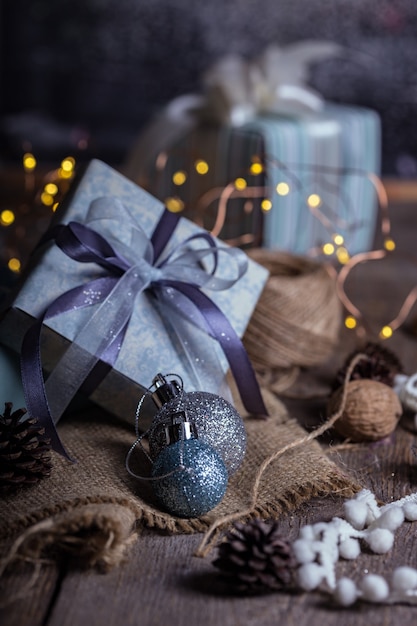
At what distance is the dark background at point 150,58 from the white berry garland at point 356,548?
216 centimetres

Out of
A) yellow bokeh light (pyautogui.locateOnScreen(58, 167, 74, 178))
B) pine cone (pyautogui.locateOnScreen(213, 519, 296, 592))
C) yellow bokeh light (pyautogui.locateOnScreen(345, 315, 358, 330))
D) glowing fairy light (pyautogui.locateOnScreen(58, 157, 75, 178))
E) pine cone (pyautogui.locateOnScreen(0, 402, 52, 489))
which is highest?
glowing fairy light (pyautogui.locateOnScreen(58, 157, 75, 178))

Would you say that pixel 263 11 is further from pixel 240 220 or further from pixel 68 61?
pixel 240 220

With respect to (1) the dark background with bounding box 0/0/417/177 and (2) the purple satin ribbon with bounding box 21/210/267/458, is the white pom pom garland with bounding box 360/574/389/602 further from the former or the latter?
(1) the dark background with bounding box 0/0/417/177

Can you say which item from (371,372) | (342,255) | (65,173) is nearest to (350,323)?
(342,255)

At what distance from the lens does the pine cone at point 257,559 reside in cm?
73

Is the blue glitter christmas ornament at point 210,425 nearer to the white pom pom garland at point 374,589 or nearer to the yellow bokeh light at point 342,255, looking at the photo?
the white pom pom garland at point 374,589

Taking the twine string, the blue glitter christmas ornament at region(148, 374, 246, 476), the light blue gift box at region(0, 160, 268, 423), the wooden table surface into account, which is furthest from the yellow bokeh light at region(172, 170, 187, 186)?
the wooden table surface

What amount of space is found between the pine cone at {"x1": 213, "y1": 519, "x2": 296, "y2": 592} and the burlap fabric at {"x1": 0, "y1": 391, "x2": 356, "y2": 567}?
0.35ft

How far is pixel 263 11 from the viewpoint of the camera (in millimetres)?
2855

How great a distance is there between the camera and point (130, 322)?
3.38 ft

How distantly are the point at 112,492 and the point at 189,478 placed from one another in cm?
10

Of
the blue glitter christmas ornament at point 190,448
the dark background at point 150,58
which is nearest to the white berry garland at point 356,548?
the blue glitter christmas ornament at point 190,448

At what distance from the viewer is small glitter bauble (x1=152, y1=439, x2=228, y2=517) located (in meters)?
0.83

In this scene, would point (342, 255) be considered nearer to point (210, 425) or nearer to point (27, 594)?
point (210, 425)
